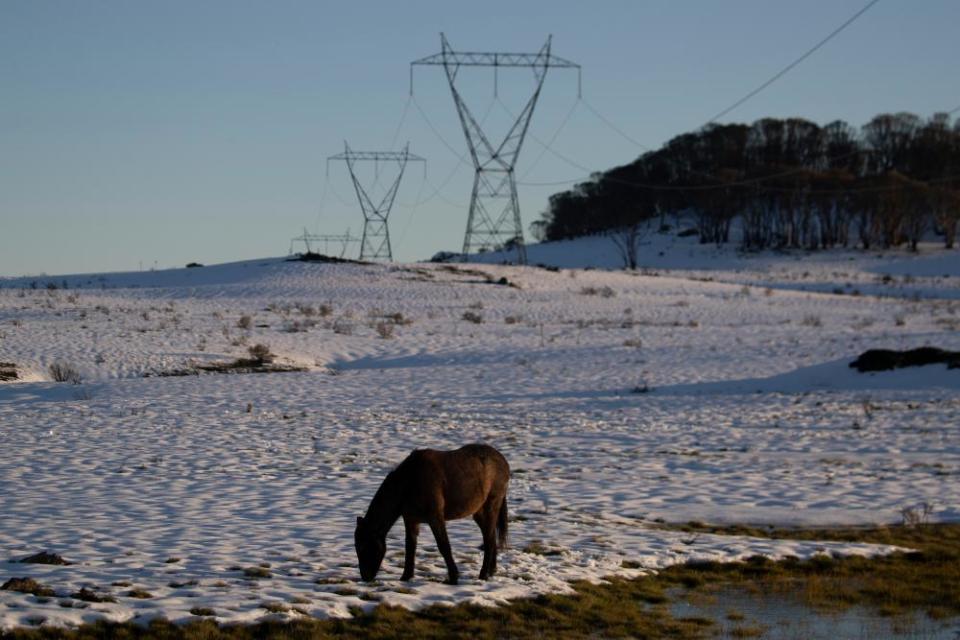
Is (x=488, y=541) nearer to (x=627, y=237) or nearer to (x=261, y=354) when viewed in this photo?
(x=261, y=354)

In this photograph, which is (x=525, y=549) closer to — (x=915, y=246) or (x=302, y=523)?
(x=302, y=523)

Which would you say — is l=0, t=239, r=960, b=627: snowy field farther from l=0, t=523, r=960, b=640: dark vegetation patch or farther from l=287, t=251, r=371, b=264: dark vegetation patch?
l=287, t=251, r=371, b=264: dark vegetation patch

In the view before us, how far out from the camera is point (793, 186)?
373 feet

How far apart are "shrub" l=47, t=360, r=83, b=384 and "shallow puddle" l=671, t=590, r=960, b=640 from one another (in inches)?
803

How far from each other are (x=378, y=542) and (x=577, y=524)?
435cm

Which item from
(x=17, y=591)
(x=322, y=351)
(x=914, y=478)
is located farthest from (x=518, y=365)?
(x=17, y=591)

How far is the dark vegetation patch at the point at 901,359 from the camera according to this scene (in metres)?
29.8

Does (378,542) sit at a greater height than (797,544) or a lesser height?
greater

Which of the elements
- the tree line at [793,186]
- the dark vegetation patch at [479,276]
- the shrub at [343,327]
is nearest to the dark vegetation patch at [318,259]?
the dark vegetation patch at [479,276]

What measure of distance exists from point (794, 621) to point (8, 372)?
75.0 feet

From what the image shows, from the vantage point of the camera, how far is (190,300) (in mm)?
53719

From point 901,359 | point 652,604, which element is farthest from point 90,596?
point 901,359

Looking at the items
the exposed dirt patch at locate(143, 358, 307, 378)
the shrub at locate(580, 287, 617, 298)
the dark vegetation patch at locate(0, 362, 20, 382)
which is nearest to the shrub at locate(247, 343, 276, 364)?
the exposed dirt patch at locate(143, 358, 307, 378)

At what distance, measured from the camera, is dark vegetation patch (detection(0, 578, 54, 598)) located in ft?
32.3
